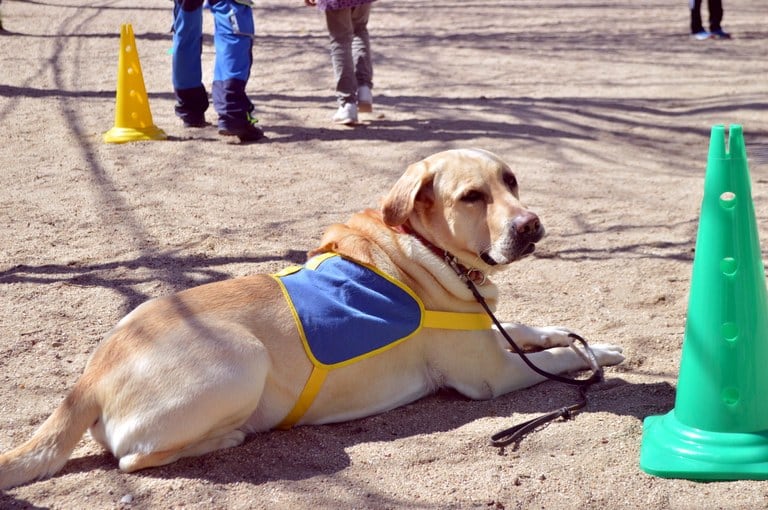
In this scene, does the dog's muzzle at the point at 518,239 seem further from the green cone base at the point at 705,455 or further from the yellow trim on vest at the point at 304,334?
the green cone base at the point at 705,455

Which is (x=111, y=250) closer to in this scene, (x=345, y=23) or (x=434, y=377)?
(x=434, y=377)

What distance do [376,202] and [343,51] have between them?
236 centimetres

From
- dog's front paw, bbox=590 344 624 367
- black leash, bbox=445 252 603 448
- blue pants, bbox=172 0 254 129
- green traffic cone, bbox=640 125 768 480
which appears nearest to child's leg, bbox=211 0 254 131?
blue pants, bbox=172 0 254 129

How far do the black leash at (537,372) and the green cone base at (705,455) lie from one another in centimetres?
41

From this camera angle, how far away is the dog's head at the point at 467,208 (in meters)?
3.47

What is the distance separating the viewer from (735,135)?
2906 millimetres

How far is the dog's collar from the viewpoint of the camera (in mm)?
3666

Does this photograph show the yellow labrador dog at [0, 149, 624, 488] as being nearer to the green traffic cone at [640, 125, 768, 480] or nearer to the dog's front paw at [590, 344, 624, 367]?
the dog's front paw at [590, 344, 624, 367]

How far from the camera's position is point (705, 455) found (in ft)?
9.73

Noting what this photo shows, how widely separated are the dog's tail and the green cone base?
5.96 feet

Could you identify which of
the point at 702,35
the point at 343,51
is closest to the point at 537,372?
the point at 343,51

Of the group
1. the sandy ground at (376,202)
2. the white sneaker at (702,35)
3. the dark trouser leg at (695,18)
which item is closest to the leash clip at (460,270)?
the sandy ground at (376,202)

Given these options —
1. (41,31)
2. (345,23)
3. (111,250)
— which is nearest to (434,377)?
(111,250)

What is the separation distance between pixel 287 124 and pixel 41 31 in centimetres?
715
